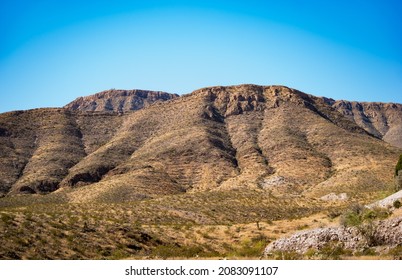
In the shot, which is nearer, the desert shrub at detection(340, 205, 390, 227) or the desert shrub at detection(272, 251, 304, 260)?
the desert shrub at detection(272, 251, 304, 260)

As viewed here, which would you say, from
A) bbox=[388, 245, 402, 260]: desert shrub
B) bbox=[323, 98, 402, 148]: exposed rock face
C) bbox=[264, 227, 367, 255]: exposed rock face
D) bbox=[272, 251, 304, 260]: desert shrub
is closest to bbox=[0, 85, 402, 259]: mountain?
bbox=[388, 245, 402, 260]: desert shrub

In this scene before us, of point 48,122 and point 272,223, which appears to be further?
point 48,122

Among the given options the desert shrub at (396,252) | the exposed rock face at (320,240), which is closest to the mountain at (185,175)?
the desert shrub at (396,252)

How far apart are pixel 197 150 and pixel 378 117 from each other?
141 m

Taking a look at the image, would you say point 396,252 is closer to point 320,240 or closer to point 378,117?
point 320,240

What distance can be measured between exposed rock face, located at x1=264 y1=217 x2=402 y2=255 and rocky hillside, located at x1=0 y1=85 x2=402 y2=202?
1197 inches

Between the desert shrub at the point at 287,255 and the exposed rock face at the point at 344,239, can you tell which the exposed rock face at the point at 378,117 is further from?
the desert shrub at the point at 287,255

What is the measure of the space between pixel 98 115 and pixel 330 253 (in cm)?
9319

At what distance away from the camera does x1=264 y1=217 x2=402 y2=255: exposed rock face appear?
62.8ft

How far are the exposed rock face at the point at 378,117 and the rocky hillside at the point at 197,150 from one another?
73.5 meters

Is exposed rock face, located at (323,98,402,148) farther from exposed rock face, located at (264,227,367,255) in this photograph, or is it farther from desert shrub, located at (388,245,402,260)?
desert shrub, located at (388,245,402,260)

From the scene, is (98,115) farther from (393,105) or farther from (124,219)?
(393,105)
